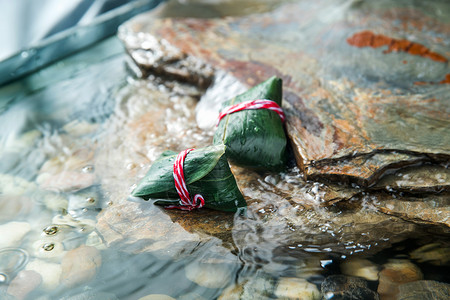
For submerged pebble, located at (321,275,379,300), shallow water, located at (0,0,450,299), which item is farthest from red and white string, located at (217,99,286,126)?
submerged pebble, located at (321,275,379,300)

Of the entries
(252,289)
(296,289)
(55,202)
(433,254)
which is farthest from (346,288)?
(55,202)

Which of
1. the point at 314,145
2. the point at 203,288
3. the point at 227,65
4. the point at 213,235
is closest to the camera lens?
the point at 203,288

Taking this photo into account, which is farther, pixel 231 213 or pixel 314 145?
pixel 314 145

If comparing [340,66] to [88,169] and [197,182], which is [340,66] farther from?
[88,169]

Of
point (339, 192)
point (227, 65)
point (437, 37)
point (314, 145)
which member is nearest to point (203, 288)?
point (339, 192)

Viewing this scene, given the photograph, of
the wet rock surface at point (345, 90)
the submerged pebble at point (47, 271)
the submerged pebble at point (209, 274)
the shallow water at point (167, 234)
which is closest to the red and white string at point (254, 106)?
the wet rock surface at point (345, 90)

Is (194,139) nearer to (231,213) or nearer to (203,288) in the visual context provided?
(231,213)

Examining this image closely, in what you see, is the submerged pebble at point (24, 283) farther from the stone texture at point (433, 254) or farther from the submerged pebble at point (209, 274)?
the stone texture at point (433, 254)
